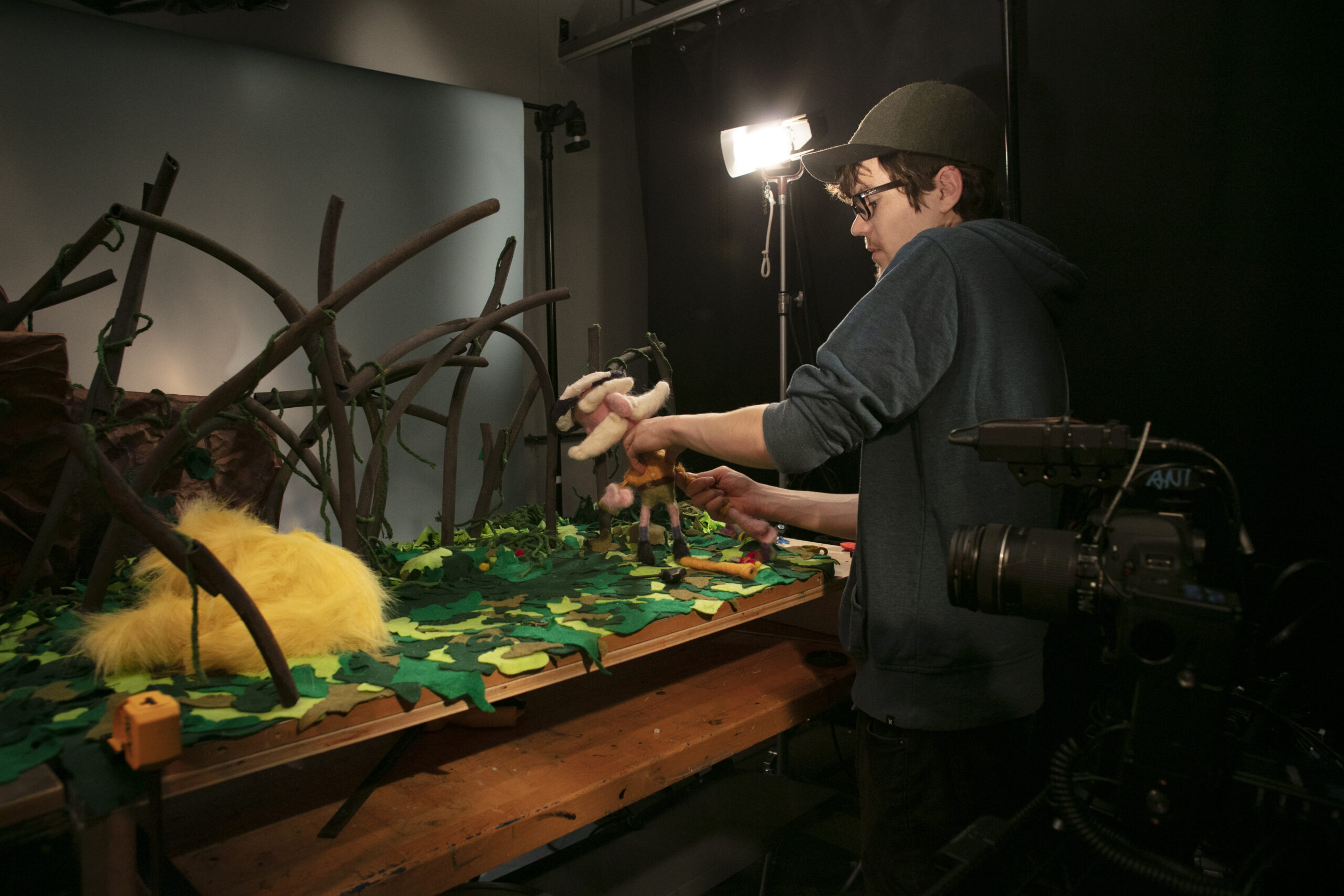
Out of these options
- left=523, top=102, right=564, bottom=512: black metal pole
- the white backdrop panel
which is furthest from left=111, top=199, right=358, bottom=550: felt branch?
left=523, top=102, right=564, bottom=512: black metal pole

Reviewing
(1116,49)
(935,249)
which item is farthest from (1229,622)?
(1116,49)

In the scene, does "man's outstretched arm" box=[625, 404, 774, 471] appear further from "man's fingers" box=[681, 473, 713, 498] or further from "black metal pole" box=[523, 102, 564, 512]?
"black metal pole" box=[523, 102, 564, 512]

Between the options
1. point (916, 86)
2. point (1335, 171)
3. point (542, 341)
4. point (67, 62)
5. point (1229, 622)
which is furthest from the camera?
point (542, 341)

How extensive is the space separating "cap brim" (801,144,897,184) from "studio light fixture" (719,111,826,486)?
944 millimetres

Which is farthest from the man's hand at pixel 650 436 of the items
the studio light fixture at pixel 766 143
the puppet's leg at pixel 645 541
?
the studio light fixture at pixel 766 143

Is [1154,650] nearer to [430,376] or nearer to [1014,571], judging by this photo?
[1014,571]

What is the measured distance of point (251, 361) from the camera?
0.98m

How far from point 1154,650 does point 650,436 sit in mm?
834

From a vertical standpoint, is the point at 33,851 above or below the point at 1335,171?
below

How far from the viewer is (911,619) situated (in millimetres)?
997

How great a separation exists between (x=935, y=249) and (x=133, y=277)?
3.59 ft

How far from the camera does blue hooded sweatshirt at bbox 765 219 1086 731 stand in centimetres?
97

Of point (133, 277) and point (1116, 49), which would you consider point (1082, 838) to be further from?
point (1116, 49)

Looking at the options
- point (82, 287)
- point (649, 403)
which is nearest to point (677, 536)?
point (649, 403)
